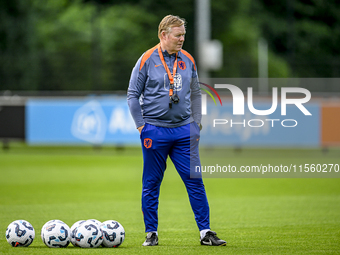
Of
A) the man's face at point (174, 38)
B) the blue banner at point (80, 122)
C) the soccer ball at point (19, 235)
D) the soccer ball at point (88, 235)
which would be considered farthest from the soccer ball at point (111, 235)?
the blue banner at point (80, 122)

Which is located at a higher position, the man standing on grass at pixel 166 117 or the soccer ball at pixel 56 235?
the man standing on grass at pixel 166 117

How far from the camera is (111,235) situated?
6.14 metres

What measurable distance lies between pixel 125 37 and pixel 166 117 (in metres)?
29.5

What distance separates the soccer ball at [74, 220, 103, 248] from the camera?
605cm

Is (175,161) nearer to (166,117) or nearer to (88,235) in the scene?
(166,117)

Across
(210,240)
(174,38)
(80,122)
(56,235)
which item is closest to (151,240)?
(210,240)

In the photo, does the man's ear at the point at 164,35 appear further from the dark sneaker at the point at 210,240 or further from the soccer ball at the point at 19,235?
the soccer ball at the point at 19,235

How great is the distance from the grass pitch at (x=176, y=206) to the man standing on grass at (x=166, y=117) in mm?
433

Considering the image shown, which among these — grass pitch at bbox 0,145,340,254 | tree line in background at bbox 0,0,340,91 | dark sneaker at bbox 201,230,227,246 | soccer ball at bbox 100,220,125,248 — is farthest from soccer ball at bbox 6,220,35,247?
tree line in background at bbox 0,0,340,91

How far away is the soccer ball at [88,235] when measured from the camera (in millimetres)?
6055

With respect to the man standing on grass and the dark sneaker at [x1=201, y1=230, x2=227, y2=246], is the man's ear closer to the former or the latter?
the man standing on grass

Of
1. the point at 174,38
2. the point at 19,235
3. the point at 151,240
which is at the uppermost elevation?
the point at 174,38

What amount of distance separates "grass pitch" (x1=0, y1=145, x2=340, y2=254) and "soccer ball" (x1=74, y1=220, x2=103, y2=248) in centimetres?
12

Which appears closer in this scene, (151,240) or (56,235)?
(56,235)
